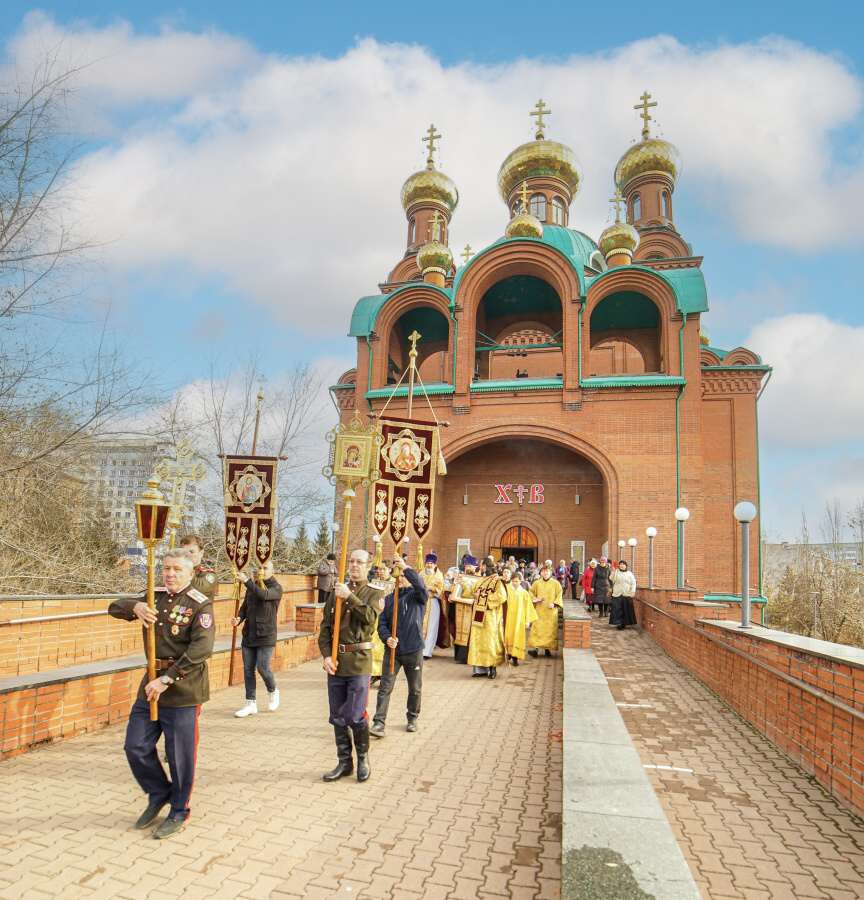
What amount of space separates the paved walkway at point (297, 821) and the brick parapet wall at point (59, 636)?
1.88 m

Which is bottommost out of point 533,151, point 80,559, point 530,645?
point 530,645

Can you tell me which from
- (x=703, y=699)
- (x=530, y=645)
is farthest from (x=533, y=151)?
(x=703, y=699)

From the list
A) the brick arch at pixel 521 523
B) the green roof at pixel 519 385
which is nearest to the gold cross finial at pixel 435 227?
the green roof at pixel 519 385

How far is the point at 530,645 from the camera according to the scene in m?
11.7

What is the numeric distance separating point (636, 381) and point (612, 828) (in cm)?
1864

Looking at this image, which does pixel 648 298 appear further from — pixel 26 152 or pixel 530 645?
pixel 26 152

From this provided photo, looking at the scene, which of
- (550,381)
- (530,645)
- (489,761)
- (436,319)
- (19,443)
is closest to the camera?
(489,761)

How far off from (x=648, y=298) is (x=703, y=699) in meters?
17.4

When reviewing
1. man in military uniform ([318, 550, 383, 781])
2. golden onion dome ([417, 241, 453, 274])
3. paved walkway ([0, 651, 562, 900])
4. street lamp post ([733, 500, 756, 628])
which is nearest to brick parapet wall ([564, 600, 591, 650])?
street lamp post ([733, 500, 756, 628])

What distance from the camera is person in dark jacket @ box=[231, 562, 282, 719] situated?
672 centimetres

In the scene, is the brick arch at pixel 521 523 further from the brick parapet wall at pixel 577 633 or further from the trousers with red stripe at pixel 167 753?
the trousers with red stripe at pixel 167 753

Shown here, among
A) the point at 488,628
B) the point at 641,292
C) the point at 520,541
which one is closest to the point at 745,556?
the point at 488,628

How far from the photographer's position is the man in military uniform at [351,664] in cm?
473

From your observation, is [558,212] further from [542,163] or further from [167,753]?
[167,753]
